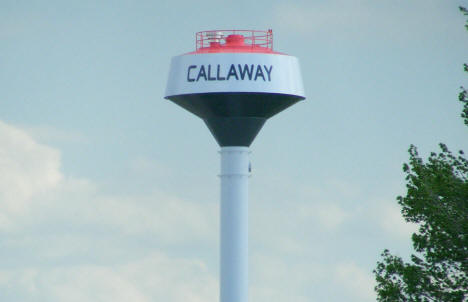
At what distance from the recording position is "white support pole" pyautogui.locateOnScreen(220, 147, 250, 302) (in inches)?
1689

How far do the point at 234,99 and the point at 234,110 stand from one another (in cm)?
54

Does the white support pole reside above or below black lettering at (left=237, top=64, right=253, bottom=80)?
below

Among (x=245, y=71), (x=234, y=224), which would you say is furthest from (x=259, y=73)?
(x=234, y=224)

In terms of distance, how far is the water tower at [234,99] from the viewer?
41.8 metres

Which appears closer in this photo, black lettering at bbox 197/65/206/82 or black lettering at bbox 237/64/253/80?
black lettering at bbox 237/64/253/80

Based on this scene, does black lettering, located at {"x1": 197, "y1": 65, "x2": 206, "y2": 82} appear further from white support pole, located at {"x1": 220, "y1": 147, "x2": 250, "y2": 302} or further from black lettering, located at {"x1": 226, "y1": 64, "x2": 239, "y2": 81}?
white support pole, located at {"x1": 220, "y1": 147, "x2": 250, "y2": 302}

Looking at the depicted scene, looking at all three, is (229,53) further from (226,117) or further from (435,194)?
(435,194)

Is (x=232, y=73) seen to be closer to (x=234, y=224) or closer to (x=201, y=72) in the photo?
(x=201, y=72)

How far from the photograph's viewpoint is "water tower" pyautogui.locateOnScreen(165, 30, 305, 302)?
4181 centimetres

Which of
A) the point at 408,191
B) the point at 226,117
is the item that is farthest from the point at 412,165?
the point at 226,117

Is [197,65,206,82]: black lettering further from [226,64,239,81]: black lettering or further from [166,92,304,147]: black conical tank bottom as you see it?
[226,64,239,81]: black lettering

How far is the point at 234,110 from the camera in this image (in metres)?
42.2

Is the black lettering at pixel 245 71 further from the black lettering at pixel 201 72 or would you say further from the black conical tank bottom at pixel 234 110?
the black lettering at pixel 201 72

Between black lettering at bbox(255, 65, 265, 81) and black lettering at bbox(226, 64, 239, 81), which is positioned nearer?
black lettering at bbox(226, 64, 239, 81)
